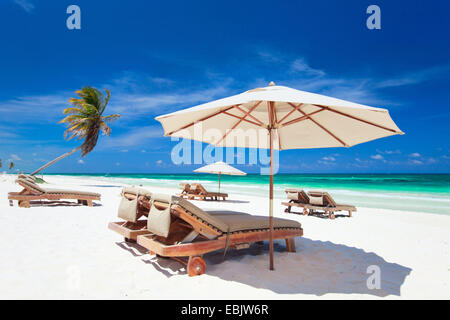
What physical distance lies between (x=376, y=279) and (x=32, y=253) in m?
4.27

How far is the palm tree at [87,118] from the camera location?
19406 millimetres

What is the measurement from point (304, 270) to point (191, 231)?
57.7 inches

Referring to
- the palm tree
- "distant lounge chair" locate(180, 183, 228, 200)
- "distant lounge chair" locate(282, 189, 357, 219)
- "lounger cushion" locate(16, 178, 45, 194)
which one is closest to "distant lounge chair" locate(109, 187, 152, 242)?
"lounger cushion" locate(16, 178, 45, 194)

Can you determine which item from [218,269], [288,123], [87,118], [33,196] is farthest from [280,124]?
[87,118]

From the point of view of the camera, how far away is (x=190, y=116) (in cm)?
388

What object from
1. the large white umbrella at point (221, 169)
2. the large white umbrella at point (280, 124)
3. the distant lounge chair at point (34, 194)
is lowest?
the distant lounge chair at point (34, 194)

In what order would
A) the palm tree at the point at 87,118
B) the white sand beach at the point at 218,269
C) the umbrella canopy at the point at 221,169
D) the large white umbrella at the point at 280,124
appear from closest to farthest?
the white sand beach at the point at 218,269 < the large white umbrella at the point at 280,124 < the umbrella canopy at the point at 221,169 < the palm tree at the point at 87,118

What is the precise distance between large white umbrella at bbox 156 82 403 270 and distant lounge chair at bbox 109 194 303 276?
360mm

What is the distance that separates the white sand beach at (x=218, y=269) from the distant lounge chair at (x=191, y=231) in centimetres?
25

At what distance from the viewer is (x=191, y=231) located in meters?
3.22

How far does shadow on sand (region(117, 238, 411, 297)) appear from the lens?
111 inches

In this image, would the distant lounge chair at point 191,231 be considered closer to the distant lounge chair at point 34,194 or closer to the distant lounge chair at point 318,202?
the distant lounge chair at point 318,202

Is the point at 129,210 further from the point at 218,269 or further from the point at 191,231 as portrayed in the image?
the point at 218,269

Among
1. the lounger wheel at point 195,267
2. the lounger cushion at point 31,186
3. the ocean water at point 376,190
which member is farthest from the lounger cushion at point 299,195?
the lounger cushion at point 31,186
